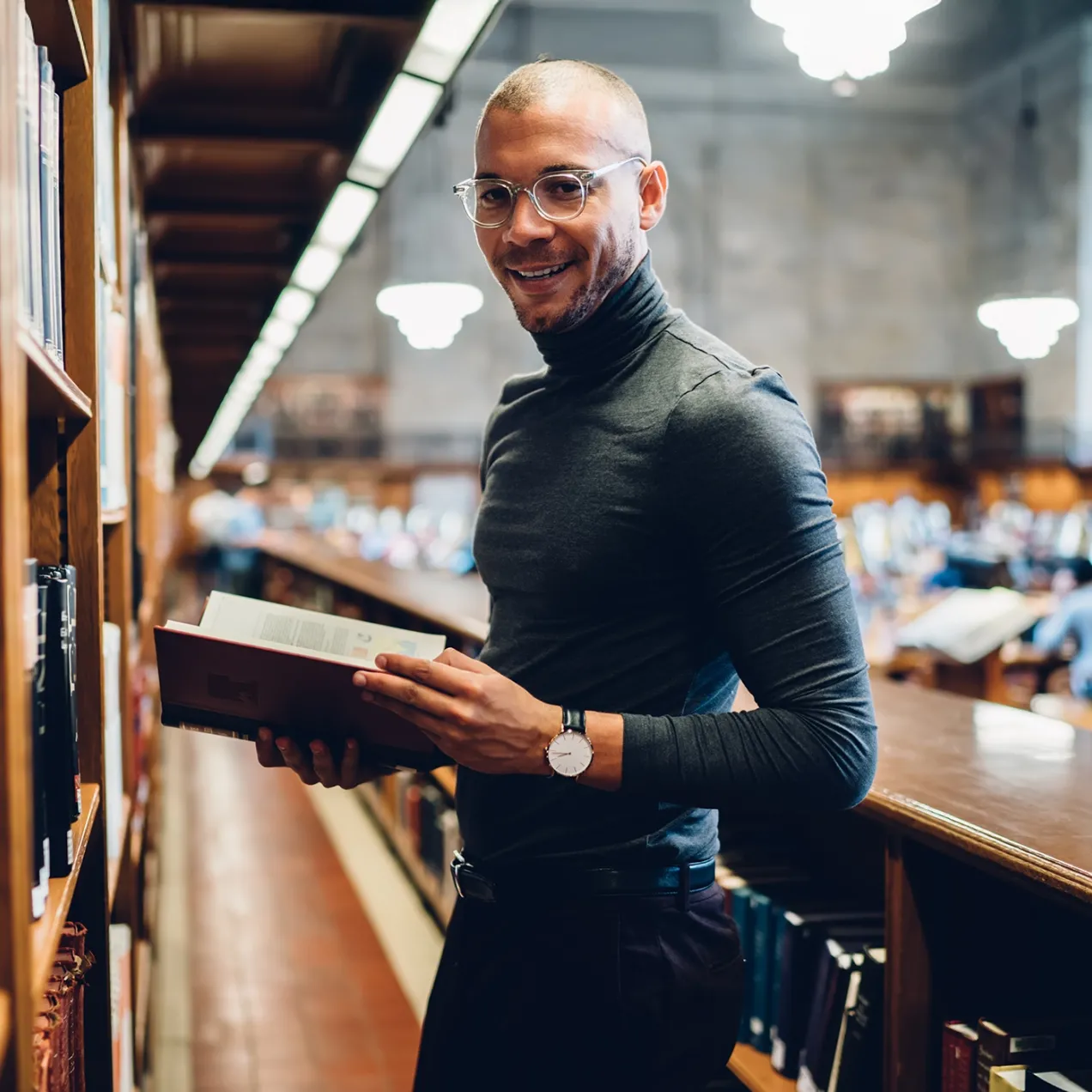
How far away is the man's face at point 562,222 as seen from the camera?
4.64ft

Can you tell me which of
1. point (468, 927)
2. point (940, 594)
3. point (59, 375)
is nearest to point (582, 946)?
point (468, 927)

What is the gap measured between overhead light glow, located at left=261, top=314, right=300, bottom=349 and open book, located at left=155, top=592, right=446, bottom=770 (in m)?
4.90

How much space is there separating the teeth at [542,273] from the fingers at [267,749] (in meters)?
0.64

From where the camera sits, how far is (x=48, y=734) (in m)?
1.11

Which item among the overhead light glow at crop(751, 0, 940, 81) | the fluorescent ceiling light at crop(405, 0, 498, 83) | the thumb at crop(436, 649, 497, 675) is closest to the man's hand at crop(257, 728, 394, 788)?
the thumb at crop(436, 649, 497, 675)

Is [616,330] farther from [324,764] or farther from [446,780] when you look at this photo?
[446,780]

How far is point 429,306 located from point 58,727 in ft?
37.4

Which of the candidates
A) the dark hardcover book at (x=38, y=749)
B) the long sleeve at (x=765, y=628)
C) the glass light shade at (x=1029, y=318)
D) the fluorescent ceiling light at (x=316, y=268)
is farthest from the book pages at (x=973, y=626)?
the glass light shade at (x=1029, y=318)

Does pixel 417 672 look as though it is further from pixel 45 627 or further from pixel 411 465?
pixel 411 465

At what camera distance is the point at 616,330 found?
1.48 meters

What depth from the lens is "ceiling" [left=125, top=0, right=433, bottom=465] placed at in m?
2.70

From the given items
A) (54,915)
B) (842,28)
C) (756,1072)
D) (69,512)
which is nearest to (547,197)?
(69,512)

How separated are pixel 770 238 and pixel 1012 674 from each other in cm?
2185

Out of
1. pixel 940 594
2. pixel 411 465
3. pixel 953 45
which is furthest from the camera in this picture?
pixel 411 465
